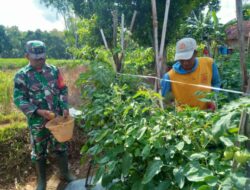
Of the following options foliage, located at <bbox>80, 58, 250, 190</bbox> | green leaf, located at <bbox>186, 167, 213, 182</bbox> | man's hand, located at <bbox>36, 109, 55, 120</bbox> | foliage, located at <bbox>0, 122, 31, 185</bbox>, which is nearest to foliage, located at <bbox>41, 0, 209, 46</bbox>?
foliage, located at <bbox>0, 122, 31, 185</bbox>

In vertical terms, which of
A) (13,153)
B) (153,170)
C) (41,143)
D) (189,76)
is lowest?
(13,153)

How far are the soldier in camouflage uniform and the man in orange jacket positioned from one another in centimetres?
96

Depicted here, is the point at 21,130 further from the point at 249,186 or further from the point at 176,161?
the point at 249,186

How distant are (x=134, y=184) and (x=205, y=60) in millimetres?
1382

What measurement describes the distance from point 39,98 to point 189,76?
1.29m

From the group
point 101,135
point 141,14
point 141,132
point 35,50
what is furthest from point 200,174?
point 141,14

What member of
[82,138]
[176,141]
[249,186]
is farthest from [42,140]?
[249,186]

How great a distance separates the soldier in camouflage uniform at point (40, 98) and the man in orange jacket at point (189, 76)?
3.15 ft

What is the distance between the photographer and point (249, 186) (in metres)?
0.74

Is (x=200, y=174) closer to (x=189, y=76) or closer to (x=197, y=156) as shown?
(x=197, y=156)

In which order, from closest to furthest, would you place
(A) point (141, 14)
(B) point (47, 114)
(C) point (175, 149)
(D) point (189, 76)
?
(C) point (175, 149), (D) point (189, 76), (B) point (47, 114), (A) point (141, 14)

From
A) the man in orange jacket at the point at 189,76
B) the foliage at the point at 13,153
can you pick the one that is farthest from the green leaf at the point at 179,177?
the foliage at the point at 13,153

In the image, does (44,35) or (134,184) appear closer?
(134,184)

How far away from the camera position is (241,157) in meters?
0.75
